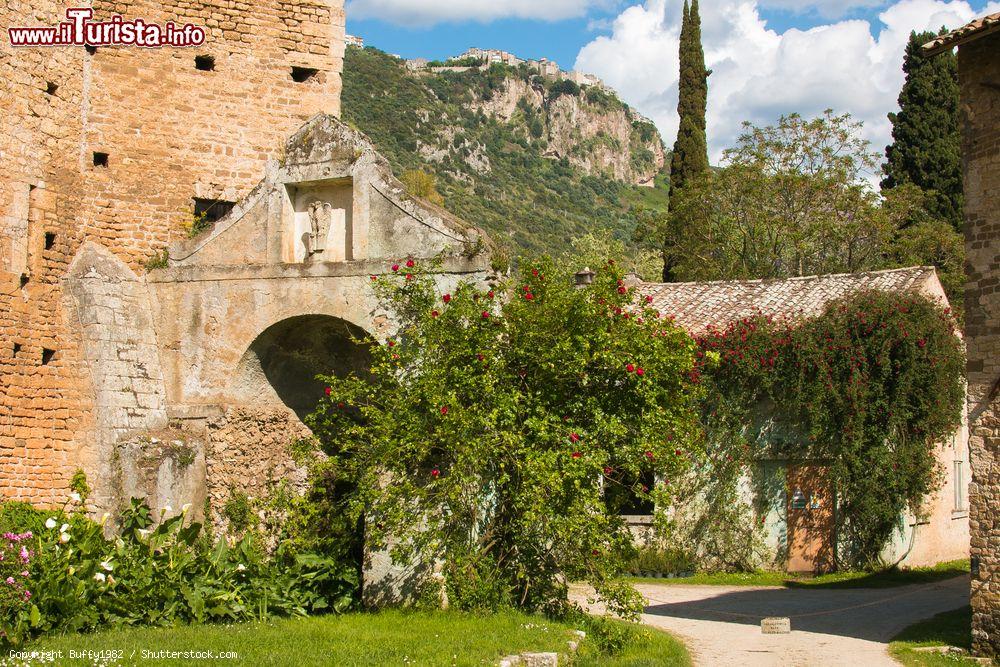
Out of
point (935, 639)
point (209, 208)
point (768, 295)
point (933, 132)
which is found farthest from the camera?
point (933, 132)

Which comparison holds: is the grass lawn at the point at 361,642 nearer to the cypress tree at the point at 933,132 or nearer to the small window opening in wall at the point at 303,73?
the small window opening in wall at the point at 303,73

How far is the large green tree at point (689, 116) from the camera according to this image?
1305 inches

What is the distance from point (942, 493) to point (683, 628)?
9.54 meters

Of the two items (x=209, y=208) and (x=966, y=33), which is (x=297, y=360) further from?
(x=966, y=33)

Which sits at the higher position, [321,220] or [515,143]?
[515,143]

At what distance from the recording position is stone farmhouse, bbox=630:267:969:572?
18766 millimetres

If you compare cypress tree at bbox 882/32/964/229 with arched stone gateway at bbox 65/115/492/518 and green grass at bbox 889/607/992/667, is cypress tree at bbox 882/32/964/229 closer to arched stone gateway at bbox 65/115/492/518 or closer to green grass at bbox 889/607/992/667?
green grass at bbox 889/607/992/667

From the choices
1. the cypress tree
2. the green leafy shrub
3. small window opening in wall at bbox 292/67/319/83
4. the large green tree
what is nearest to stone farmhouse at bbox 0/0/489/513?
small window opening in wall at bbox 292/67/319/83

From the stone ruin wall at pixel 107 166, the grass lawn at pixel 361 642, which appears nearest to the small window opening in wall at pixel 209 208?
the stone ruin wall at pixel 107 166

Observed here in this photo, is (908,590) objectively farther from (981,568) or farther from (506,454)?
(506,454)

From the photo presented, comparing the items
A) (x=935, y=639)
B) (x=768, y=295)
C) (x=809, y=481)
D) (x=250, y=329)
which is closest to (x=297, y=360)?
(x=250, y=329)

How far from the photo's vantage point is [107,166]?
13609 mm

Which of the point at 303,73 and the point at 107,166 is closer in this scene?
the point at 107,166

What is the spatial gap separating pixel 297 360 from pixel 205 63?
4917 millimetres
